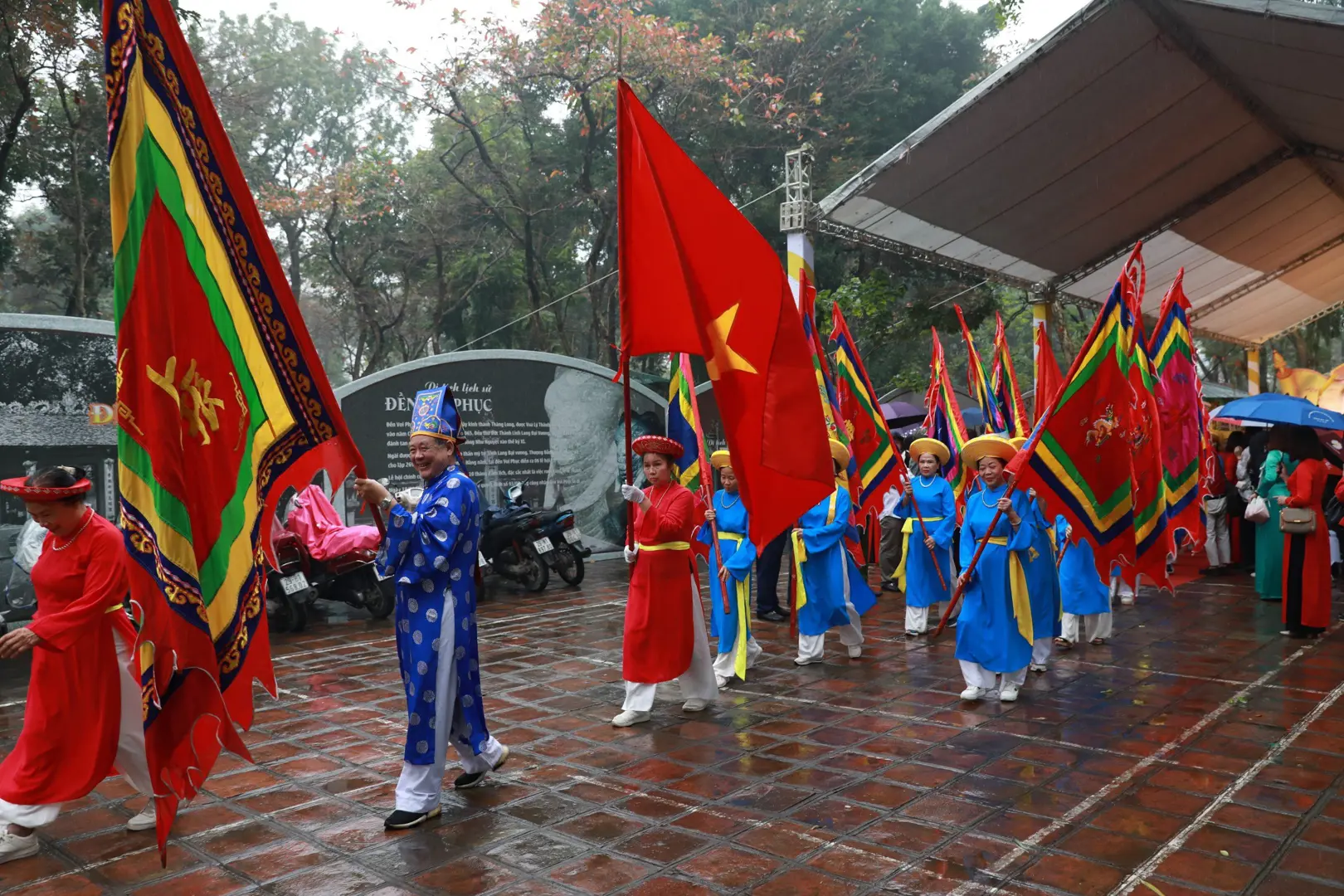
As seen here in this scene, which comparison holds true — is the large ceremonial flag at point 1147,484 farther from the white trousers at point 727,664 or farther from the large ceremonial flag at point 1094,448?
the white trousers at point 727,664

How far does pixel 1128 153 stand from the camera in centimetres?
1090

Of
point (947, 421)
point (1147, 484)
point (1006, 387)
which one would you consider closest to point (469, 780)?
point (1147, 484)

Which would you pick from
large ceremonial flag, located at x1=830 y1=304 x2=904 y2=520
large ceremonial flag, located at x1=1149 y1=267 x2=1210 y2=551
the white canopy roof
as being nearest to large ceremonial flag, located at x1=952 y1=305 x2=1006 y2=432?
large ceremonial flag, located at x1=830 y1=304 x2=904 y2=520

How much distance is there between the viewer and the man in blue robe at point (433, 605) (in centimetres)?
408

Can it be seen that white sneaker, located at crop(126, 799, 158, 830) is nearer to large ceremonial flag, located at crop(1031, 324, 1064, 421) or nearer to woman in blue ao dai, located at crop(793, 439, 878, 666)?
woman in blue ao dai, located at crop(793, 439, 878, 666)

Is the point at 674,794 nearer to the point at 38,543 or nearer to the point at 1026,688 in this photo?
the point at 1026,688

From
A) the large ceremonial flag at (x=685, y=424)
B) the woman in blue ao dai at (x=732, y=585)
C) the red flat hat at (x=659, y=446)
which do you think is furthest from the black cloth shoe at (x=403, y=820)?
the large ceremonial flag at (x=685, y=424)

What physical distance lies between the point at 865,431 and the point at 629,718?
437 centimetres

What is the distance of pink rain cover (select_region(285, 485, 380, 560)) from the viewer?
30.2ft

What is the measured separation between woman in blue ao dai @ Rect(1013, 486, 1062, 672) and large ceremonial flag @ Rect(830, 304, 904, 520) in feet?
8.96

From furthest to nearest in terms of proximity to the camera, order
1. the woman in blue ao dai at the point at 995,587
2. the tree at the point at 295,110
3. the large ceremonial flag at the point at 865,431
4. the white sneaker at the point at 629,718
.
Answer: the tree at the point at 295,110 → the large ceremonial flag at the point at 865,431 → the woman in blue ao dai at the point at 995,587 → the white sneaker at the point at 629,718

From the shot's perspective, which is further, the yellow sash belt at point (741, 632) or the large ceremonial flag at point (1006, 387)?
the large ceremonial flag at point (1006, 387)

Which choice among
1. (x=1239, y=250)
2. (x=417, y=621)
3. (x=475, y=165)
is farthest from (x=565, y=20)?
(x=417, y=621)

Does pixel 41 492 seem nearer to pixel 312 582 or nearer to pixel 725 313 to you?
pixel 725 313
